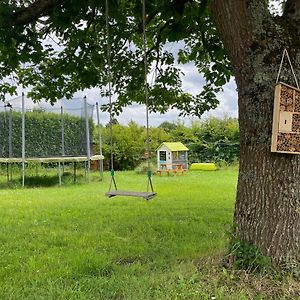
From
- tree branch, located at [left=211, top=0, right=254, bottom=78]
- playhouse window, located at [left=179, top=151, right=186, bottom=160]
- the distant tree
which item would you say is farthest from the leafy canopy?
the distant tree

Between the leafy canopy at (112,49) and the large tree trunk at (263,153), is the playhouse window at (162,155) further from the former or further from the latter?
the large tree trunk at (263,153)

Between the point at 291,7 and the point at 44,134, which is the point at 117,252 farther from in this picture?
the point at 44,134

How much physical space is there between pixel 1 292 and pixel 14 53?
2.75m

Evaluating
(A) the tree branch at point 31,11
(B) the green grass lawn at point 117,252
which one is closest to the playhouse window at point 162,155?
(B) the green grass lawn at point 117,252

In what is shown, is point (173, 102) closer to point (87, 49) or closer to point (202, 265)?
point (87, 49)

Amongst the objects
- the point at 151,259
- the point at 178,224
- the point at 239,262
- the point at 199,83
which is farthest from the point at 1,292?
the point at 199,83

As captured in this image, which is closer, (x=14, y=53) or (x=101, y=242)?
(x=101, y=242)

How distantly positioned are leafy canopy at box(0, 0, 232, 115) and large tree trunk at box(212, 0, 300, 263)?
4.66 feet

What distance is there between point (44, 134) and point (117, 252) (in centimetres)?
974

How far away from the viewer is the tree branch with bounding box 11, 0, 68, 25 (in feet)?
12.3

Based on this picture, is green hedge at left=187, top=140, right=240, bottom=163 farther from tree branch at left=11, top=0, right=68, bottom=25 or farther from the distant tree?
tree branch at left=11, top=0, right=68, bottom=25

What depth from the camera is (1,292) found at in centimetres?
259

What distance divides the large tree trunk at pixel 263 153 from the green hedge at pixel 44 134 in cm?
974

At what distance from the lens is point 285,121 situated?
2594 mm
